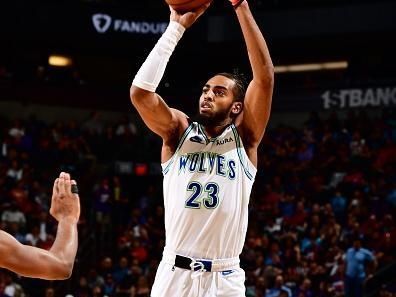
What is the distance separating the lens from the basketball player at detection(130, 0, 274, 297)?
17.8 feet

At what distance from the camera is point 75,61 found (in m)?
23.0

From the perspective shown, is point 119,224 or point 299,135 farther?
point 299,135

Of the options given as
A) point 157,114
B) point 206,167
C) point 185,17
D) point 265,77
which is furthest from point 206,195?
point 185,17

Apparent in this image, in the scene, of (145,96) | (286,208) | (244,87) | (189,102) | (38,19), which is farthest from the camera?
(189,102)

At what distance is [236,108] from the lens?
5.80 meters

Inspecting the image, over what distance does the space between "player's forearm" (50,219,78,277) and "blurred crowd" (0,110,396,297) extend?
29.7 feet

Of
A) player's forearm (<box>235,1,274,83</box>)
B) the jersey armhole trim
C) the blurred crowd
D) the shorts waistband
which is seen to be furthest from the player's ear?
the blurred crowd

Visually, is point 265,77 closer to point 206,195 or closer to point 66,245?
point 206,195

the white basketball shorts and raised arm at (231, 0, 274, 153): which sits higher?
raised arm at (231, 0, 274, 153)

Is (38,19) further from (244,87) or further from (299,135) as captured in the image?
(244,87)

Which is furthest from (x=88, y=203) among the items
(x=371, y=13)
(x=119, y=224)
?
(x=371, y=13)

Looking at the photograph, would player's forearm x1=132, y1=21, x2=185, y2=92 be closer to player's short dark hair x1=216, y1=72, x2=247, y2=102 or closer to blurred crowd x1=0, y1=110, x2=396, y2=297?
player's short dark hair x1=216, y1=72, x2=247, y2=102

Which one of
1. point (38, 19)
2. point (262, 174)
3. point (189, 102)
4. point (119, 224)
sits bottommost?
point (119, 224)

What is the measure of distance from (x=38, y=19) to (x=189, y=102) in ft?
16.6
